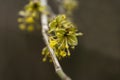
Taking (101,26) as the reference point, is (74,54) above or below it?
below

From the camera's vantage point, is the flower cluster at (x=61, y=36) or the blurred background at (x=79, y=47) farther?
the blurred background at (x=79, y=47)

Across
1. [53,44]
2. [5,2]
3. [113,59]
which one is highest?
[5,2]

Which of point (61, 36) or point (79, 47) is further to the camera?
point (79, 47)

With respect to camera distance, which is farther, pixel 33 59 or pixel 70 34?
pixel 33 59

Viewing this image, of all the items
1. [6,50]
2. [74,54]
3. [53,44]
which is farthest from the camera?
[74,54]

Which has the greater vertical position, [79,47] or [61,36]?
[61,36]

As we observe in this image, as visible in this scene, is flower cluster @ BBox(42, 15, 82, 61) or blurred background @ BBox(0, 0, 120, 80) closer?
flower cluster @ BBox(42, 15, 82, 61)

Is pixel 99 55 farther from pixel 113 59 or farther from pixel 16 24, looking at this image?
pixel 16 24

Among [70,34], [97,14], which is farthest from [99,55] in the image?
Answer: [70,34]
